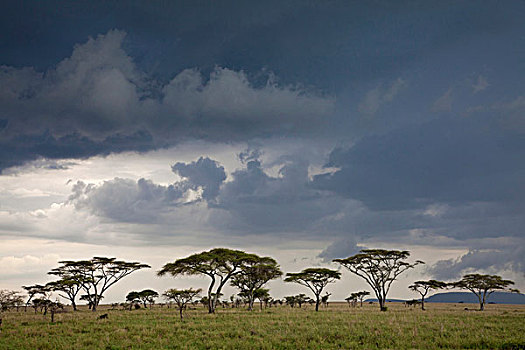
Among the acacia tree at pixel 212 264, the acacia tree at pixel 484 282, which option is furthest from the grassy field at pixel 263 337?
the acacia tree at pixel 484 282

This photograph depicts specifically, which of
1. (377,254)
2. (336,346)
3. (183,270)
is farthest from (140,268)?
(336,346)

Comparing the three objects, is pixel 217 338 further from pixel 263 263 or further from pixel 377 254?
pixel 377 254

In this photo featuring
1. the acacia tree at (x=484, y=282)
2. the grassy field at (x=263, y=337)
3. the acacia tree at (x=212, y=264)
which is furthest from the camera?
the acacia tree at (x=484, y=282)

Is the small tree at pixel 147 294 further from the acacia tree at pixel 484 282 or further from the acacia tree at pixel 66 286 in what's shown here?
→ the acacia tree at pixel 484 282

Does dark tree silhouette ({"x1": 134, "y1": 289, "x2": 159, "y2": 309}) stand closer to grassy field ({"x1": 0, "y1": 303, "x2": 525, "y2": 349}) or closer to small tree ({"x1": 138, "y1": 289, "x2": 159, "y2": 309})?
small tree ({"x1": 138, "y1": 289, "x2": 159, "y2": 309})

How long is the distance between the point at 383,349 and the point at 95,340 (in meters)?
17.1

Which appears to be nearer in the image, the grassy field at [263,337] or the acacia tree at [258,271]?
the grassy field at [263,337]

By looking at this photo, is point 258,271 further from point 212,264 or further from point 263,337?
point 263,337

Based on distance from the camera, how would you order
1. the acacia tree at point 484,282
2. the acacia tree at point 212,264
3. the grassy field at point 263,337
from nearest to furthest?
the grassy field at point 263,337 < the acacia tree at point 212,264 < the acacia tree at point 484,282

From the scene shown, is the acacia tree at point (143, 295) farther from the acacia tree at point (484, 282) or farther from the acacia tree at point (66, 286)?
the acacia tree at point (484, 282)

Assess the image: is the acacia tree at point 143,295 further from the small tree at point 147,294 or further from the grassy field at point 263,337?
the grassy field at point 263,337

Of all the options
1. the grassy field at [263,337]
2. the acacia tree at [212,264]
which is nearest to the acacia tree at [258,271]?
the acacia tree at [212,264]

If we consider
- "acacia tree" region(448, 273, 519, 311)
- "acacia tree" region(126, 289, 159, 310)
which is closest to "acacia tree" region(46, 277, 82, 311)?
"acacia tree" region(126, 289, 159, 310)

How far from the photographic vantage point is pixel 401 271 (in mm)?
69188
